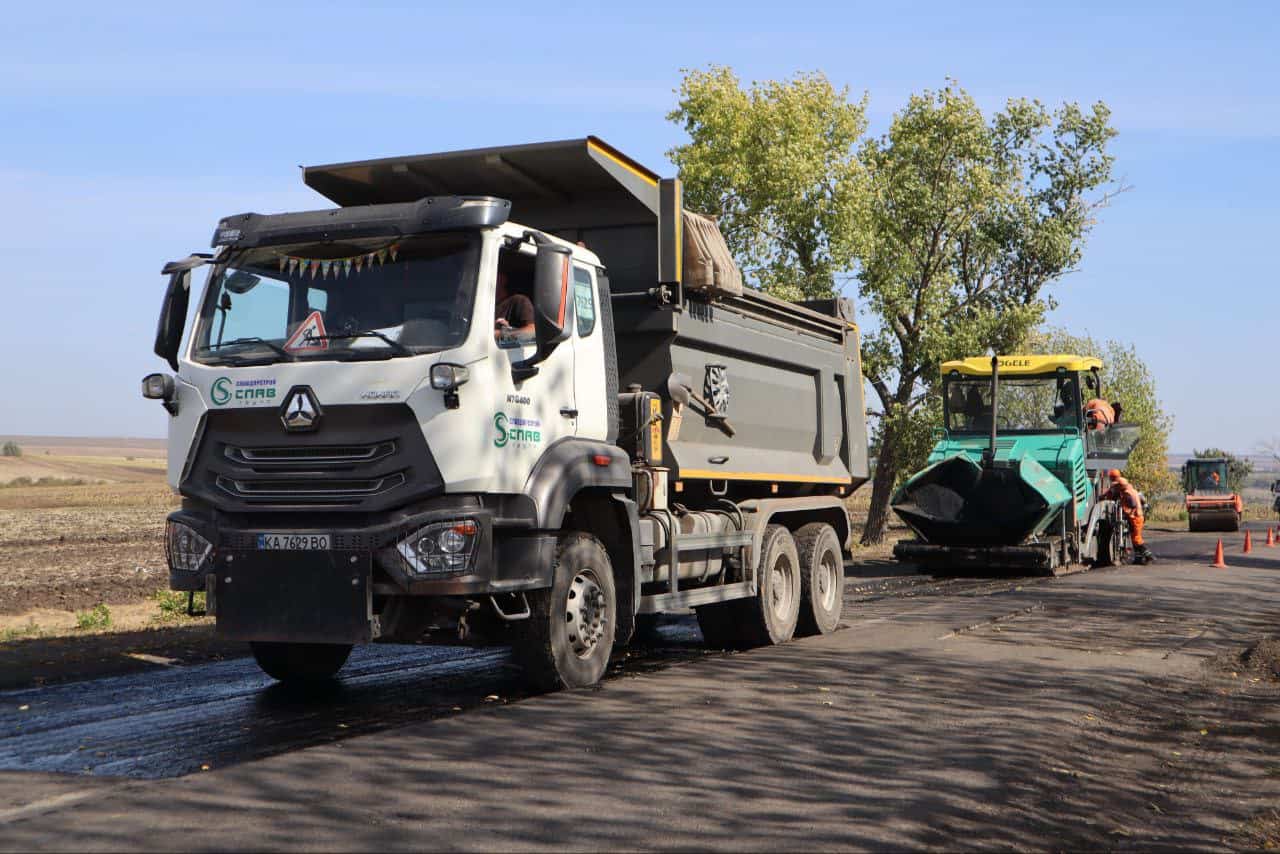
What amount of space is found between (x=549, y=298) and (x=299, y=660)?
3.39 meters

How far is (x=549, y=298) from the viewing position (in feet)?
26.8

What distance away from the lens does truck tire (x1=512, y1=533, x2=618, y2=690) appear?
862 cm

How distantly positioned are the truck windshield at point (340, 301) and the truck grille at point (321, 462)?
376 mm

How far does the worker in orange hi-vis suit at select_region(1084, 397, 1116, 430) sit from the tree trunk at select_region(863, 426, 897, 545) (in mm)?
7533

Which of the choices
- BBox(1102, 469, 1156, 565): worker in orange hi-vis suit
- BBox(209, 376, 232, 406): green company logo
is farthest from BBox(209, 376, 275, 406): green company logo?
BBox(1102, 469, 1156, 565): worker in orange hi-vis suit

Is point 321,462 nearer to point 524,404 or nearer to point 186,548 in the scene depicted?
point 186,548

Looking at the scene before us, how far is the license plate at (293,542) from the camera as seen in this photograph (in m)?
7.84

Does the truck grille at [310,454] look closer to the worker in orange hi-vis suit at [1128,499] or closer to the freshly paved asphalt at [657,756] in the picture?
the freshly paved asphalt at [657,756]

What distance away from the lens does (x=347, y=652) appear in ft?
32.5

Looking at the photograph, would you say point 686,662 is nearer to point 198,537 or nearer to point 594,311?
point 594,311

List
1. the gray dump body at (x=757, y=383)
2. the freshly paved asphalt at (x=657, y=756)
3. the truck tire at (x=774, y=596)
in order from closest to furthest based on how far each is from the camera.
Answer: the freshly paved asphalt at (x=657, y=756) < the gray dump body at (x=757, y=383) < the truck tire at (x=774, y=596)

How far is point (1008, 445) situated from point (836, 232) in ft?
27.6

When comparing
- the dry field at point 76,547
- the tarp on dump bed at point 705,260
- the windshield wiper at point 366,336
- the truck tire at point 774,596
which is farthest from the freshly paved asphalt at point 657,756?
the dry field at point 76,547

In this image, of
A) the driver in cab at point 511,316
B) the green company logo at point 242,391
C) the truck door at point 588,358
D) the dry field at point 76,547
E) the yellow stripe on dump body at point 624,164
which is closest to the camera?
the green company logo at point 242,391
